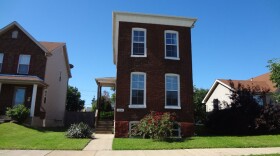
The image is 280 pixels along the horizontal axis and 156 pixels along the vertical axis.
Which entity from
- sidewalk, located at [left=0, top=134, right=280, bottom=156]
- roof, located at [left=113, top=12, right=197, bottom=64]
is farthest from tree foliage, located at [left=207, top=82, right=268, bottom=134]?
sidewalk, located at [left=0, top=134, right=280, bottom=156]

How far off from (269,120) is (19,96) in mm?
20718

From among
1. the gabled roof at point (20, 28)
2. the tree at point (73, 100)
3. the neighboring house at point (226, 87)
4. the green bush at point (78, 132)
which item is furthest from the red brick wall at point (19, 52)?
the tree at point (73, 100)

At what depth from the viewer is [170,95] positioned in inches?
712

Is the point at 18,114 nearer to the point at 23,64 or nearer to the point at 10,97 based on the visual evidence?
the point at 10,97

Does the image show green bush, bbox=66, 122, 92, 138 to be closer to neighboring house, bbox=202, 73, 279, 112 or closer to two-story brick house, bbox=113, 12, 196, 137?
two-story brick house, bbox=113, 12, 196, 137

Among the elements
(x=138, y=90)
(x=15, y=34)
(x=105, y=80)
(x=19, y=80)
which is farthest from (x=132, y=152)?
(x=15, y=34)

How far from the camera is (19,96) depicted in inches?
943

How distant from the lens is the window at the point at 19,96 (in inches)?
938

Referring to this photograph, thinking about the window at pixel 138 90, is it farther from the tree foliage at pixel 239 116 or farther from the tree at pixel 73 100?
the tree at pixel 73 100

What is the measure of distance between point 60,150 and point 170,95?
882 cm

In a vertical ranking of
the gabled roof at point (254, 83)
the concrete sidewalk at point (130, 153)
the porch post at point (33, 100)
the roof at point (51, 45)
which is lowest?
the concrete sidewalk at point (130, 153)

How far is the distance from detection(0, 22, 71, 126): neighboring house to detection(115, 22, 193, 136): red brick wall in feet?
28.9

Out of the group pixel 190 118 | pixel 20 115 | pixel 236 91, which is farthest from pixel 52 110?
pixel 236 91

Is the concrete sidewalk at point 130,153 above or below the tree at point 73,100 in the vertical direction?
below
